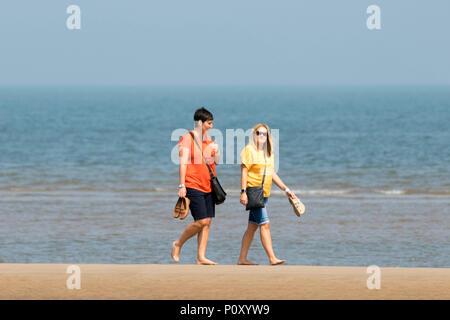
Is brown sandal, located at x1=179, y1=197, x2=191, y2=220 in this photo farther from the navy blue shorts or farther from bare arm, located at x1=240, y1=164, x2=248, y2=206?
bare arm, located at x1=240, y1=164, x2=248, y2=206

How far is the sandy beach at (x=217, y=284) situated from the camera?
5750mm

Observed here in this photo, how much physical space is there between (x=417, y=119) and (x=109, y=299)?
243 feet

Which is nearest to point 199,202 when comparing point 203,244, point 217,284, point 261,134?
point 203,244

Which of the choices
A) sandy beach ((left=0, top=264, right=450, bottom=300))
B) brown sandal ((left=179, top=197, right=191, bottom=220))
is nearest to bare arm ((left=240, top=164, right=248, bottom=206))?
brown sandal ((left=179, top=197, right=191, bottom=220))

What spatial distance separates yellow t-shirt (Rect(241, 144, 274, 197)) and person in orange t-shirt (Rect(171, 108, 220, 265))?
10.9 inches

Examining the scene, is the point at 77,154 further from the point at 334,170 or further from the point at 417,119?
the point at 417,119

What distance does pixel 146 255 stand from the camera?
430 inches

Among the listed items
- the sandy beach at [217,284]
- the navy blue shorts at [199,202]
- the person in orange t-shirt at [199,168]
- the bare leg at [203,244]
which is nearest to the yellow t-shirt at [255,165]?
the person in orange t-shirt at [199,168]

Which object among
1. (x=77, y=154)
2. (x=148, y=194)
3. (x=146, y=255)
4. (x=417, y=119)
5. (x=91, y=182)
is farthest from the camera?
(x=417, y=119)

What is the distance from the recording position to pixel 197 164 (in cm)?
754

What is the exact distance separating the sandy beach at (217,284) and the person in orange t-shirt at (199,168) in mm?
1404

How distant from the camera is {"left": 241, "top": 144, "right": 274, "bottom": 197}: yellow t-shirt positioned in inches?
300

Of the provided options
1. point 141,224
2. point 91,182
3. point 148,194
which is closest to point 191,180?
point 141,224

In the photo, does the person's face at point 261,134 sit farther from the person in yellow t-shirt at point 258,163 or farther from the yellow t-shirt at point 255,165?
the yellow t-shirt at point 255,165
